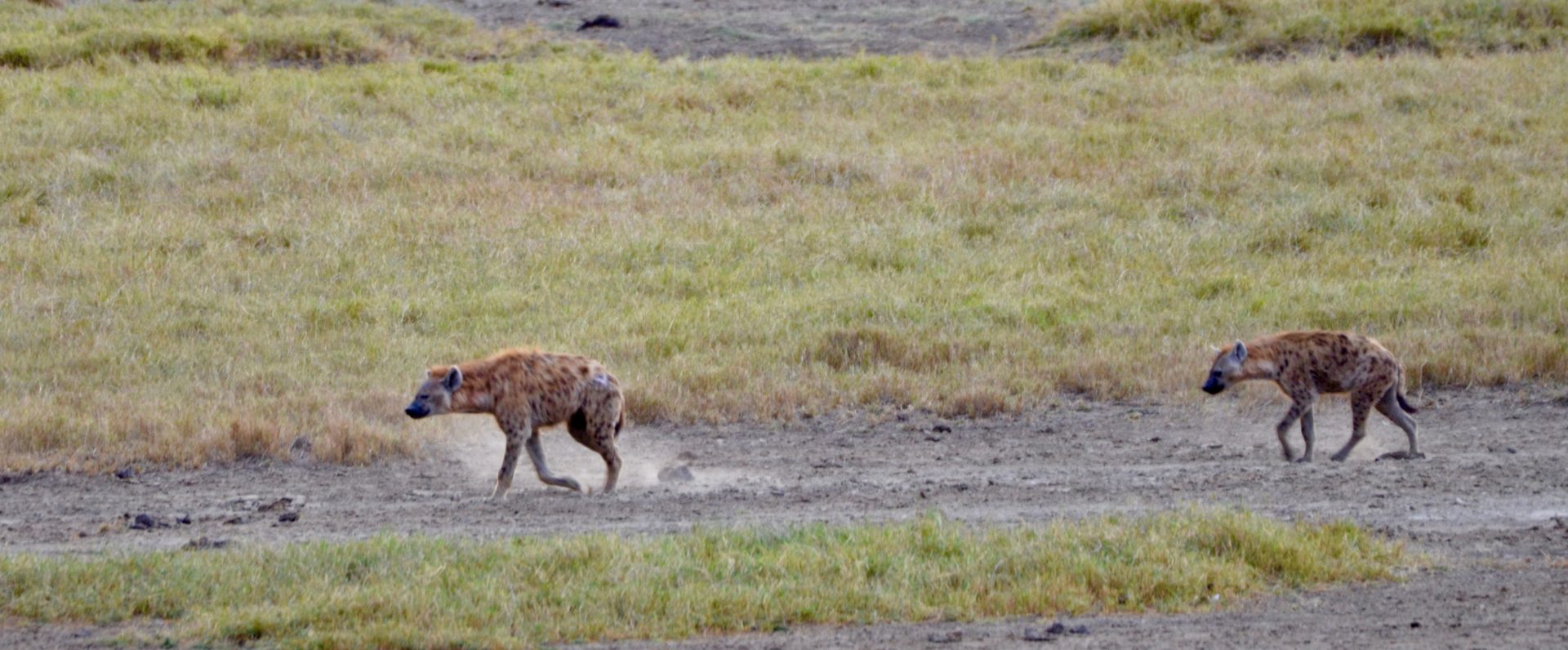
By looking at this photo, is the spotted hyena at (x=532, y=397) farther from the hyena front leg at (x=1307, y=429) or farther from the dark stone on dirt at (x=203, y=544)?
the hyena front leg at (x=1307, y=429)

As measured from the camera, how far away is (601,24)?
27484 millimetres

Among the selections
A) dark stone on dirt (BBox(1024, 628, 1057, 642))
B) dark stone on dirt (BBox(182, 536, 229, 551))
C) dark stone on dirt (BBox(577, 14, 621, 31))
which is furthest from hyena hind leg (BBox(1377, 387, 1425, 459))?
dark stone on dirt (BBox(577, 14, 621, 31))

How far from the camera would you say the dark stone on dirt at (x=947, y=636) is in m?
6.15

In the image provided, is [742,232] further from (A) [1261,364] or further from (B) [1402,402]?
(B) [1402,402]

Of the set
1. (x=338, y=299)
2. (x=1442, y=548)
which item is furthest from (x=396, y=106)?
(x=1442, y=548)

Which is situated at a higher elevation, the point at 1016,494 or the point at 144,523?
the point at 144,523

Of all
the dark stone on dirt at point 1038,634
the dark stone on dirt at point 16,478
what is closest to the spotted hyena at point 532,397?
the dark stone on dirt at point 16,478

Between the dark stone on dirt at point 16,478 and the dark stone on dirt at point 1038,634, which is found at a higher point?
the dark stone on dirt at point 1038,634

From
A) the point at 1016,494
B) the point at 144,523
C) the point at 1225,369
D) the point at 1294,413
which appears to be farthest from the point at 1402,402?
the point at 144,523

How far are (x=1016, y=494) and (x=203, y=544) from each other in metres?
4.02

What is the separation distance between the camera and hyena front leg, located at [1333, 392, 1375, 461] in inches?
384

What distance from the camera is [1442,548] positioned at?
24.3 feet

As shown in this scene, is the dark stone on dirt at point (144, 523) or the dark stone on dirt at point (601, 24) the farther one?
the dark stone on dirt at point (601, 24)

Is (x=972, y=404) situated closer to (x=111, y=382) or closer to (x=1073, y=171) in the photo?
(x=111, y=382)
